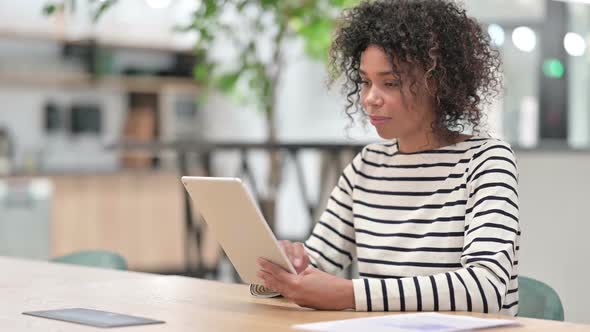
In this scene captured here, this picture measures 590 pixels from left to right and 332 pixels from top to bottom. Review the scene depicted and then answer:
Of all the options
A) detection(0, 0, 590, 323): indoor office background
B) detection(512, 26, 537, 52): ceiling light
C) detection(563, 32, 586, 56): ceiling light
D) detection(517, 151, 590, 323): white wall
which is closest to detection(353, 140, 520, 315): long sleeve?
detection(517, 151, 590, 323): white wall

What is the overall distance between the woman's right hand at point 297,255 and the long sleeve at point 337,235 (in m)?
0.14

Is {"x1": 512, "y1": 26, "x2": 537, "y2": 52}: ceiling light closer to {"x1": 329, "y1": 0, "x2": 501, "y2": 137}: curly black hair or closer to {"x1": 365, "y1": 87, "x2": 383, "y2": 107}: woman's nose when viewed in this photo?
{"x1": 329, "y1": 0, "x2": 501, "y2": 137}: curly black hair

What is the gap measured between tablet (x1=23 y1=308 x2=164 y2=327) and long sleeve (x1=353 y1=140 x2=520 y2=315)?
0.40 meters

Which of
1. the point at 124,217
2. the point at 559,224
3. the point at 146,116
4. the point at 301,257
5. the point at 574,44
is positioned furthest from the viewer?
the point at 146,116

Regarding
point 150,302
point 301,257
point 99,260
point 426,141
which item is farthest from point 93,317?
point 99,260

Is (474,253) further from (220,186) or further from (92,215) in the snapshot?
(92,215)

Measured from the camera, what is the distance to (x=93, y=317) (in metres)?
1.89

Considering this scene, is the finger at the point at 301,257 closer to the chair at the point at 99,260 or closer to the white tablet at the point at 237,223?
the white tablet at the point at 237,223

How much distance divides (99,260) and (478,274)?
4.61ft

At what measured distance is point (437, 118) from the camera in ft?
7.32

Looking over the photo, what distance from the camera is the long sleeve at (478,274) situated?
6.22 feet

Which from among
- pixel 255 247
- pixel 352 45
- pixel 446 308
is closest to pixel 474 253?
pixel 446 308

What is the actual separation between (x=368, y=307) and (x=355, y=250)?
0.54 m

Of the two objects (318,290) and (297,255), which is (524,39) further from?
(318,290)
